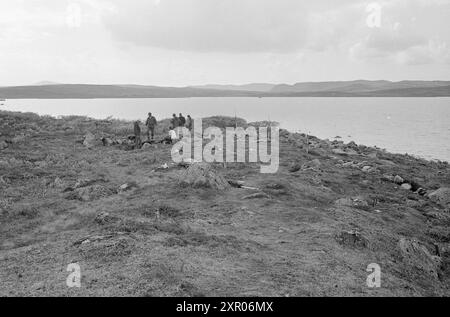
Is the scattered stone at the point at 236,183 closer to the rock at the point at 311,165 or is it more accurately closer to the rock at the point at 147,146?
the rock at the point at 311,165

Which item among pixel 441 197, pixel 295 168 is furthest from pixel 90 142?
pixel 441 197

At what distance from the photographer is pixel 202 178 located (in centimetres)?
1628

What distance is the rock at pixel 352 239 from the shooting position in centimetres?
1088

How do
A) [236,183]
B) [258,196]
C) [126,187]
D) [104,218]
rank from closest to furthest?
[104,218] → [258,196] → [126,187] → [236,183]

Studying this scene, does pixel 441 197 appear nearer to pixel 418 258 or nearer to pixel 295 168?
pixel 295 168

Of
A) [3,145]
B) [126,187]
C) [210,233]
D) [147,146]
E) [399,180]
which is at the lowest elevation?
[399,180]

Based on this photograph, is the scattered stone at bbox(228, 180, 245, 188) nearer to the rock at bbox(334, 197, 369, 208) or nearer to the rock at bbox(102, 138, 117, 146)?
the rock at bbox(334, 197, 369, 208)

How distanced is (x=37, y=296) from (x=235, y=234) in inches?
200

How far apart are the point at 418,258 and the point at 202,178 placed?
820 centimetres

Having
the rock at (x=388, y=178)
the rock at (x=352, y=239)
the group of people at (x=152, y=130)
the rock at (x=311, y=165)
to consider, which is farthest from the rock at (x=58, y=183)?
the rock at (x=388, y=178)

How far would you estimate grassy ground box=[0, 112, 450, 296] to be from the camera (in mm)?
8352

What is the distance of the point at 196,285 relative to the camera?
26.2ft

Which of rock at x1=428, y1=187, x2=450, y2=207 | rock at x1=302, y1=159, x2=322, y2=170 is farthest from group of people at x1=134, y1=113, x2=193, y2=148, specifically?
rock at x1=428, y1=187, x2=450, y2=207

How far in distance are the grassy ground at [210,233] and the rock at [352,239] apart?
5 centimetres
